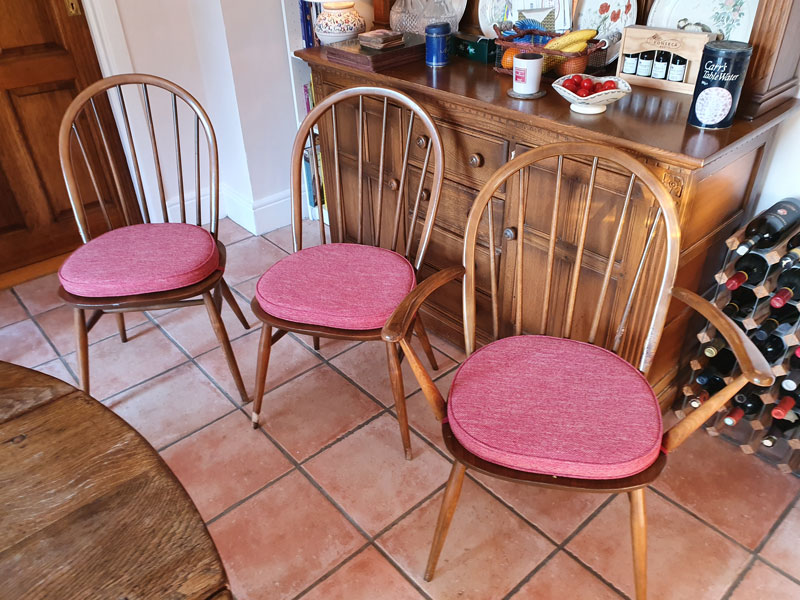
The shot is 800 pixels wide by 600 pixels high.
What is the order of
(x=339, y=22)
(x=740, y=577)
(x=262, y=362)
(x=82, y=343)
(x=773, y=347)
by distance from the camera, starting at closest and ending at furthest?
(x=740, y=577)
(x=773, y=347)
(x=262, y=362)
(x=82, y=343)
(x=339, y=22)

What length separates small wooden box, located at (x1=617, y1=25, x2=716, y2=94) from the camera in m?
1.43

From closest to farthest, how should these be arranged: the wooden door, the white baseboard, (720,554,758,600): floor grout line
→ (720,554,758,600): floor grout line, the wooden door, the white baseboard

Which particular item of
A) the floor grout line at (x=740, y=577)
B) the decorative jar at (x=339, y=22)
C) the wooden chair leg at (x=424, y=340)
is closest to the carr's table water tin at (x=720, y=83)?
the wooden chair leg at (x=424, y=340)

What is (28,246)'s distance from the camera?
2672 millimetres

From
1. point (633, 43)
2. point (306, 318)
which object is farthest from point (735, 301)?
point (306, 318)

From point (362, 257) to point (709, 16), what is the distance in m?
1.09

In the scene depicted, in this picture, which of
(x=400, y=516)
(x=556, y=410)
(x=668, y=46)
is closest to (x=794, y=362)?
(x=556, y=410)

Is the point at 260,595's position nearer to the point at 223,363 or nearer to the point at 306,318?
the point at 306,318

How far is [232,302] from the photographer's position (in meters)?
2.09

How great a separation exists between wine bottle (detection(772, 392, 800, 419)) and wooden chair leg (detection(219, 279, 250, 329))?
5.22 feet

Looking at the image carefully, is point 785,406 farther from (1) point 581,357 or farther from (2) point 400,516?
(2) point 400,516

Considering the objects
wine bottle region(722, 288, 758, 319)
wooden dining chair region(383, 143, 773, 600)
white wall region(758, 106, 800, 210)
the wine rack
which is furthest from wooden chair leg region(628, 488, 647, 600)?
white wall region(758, 106, 800, 210)

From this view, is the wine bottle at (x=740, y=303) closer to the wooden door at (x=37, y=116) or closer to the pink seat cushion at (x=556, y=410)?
the pink seat cushion at (x=556, y=410)

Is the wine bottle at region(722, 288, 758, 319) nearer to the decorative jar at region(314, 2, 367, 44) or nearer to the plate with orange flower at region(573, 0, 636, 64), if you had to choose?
the plate with orange flower at region(573, 0, 636, 64)
